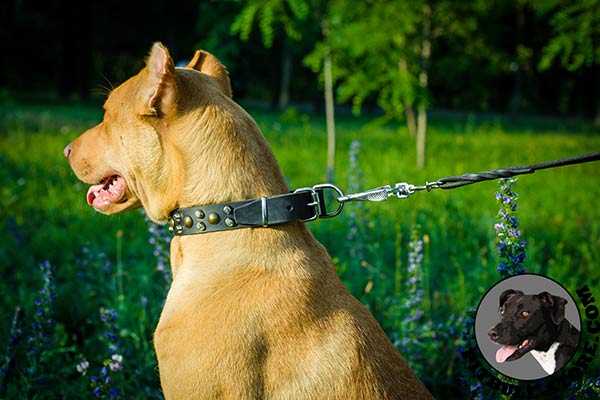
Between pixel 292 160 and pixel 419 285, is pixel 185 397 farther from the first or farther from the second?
pixel 292 160

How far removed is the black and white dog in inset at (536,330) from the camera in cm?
245

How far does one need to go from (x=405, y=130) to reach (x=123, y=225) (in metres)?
10.9

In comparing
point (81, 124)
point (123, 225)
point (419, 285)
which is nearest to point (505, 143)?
point (81, 124)

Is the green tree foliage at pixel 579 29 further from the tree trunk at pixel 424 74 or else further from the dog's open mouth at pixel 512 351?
the dog's open mouth at pixel 512 351

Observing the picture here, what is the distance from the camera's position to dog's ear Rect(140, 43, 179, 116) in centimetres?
239

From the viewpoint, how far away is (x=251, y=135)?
8.42 ft

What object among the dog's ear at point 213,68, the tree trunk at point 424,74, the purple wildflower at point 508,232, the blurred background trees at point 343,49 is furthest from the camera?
the tree trunk at point 424,74

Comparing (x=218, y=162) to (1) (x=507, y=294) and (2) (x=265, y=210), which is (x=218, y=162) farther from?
(1) (x=507, y=294)

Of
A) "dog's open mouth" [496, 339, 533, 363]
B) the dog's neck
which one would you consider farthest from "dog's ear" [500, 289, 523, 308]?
the dog's neck

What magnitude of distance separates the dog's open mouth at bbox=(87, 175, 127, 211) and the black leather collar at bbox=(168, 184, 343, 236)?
1.27ft

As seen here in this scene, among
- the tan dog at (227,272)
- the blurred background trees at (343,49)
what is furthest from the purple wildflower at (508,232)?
the blurred background trees at (343,49)

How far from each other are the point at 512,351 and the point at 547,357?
0.14m

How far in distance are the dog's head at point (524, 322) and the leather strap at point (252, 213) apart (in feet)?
2.72

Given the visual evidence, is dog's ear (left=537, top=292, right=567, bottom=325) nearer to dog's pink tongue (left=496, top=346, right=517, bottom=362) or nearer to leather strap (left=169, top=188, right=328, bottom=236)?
dog's pink tongue (left=496, top=346, right=517, bottom=362)
